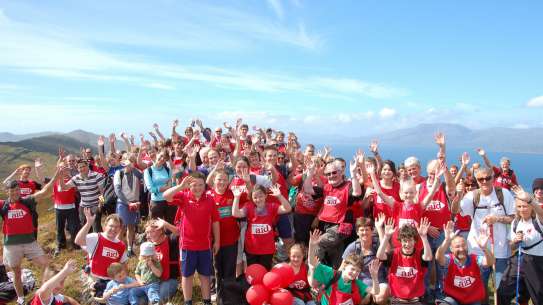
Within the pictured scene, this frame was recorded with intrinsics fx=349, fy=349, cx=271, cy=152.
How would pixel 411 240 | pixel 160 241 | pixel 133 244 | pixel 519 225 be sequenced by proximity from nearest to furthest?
pixel 411 240, pixel 519 225, pixel 160 241, pixel 133 244

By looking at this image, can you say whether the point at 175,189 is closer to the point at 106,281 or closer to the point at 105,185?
the point at 106,281

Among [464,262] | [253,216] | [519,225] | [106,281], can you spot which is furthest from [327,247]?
[106,281]

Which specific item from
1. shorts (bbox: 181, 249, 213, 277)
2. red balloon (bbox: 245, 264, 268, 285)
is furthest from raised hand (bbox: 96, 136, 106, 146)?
red balloon (bbox: 245, 264, 268, 285)

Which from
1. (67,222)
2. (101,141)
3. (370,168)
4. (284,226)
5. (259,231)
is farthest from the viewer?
(101,141)

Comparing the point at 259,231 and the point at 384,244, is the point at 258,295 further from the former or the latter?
the point at 384,244

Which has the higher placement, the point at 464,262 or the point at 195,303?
the point at 464,262

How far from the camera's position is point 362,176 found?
317 inches

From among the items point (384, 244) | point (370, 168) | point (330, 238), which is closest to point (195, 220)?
point (330, 238)

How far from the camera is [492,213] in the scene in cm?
687

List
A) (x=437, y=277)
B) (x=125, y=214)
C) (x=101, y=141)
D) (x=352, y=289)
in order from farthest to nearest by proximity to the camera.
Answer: (x=101, y=141) < (x=125, y=214) < (x=437, y=277) < (x=352, y=289)

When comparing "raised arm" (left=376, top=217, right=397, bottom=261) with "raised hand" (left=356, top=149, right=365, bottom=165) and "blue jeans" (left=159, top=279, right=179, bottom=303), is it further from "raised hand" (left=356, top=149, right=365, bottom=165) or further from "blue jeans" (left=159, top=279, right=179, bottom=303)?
"blue jeans" (left=159, top=279, right=179, bottom=303)

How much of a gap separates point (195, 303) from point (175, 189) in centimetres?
268

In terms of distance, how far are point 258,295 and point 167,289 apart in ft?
6.83

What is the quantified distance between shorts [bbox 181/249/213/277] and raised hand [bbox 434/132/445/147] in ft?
18.5
